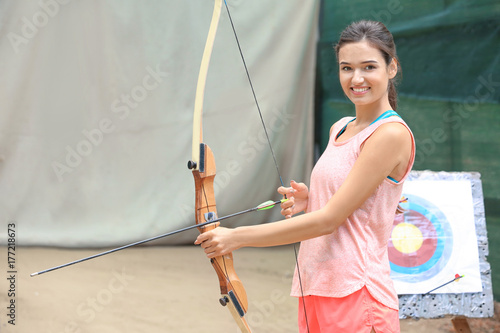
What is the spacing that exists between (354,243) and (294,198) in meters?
0.18

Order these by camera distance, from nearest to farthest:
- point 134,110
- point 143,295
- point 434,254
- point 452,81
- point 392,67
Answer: point 392,67, point 434,254, point 143,295, point 452,81, point 134,110

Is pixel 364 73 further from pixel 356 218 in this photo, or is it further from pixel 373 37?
pixel 356 218

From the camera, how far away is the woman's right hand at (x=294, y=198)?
1.00 meters

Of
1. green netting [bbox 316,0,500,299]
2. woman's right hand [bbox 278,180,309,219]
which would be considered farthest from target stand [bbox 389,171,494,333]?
woman's right hand [bbox 278,180,309,219]

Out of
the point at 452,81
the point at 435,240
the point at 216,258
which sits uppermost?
the point at 452,81

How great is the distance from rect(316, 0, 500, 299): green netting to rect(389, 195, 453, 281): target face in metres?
0.51

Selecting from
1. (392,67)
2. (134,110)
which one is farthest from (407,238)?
(134,110)

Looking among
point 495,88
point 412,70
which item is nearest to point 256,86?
point 412,70

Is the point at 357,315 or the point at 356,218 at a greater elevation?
the point at 356,218

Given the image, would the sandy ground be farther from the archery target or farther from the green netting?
the green netting

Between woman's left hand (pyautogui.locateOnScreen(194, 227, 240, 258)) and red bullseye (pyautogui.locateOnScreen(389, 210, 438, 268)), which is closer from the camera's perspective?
woman's left hand (pyautogui.locateOnScreen(194, 227, 240, 258))

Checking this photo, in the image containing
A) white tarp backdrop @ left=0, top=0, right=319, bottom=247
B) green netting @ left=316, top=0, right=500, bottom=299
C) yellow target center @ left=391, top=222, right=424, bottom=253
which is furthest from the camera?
white tarp backdrop @ left=0, top=0, right=319, bottom=247

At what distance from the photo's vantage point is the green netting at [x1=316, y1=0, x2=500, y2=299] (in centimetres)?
263

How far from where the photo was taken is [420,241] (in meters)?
2.22
